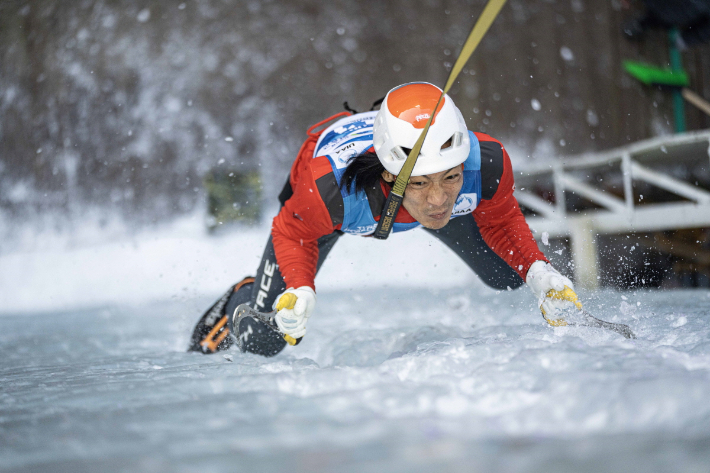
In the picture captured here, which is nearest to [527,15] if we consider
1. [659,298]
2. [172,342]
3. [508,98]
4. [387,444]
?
[508,98]

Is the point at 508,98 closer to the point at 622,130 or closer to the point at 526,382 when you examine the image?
the point at 622,130

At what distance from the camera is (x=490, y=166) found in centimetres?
194

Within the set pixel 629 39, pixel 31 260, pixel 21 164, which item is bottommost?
pixel 31 260

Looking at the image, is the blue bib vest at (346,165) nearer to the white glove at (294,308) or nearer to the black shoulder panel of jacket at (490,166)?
the black shoulder panel of jacket at (490,166)

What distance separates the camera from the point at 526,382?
1.17 m

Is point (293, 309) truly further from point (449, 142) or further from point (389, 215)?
point (449, 142)

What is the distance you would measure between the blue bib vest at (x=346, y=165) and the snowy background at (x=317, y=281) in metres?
0.48

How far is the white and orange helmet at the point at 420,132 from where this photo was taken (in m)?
1.73

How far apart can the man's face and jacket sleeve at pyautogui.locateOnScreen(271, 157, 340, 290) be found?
0.89 feet

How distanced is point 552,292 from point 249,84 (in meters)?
9.07

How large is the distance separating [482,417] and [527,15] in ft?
33.8

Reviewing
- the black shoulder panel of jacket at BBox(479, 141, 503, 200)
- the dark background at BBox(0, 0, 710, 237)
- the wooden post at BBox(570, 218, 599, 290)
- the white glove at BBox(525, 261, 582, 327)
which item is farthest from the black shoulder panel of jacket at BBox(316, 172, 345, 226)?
the dark background at BBox(0, 0, 710, 237)

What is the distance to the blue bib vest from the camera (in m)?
1.91

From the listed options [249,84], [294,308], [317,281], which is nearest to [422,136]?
[294,308]
